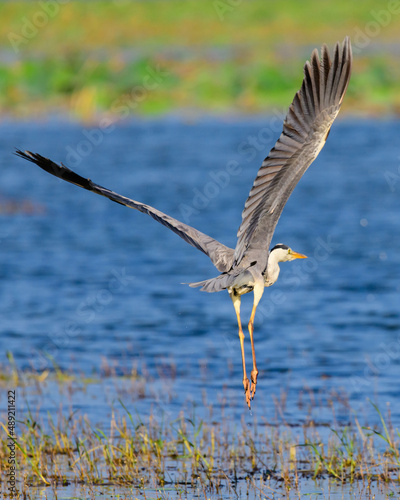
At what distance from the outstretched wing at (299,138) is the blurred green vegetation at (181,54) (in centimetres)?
3434

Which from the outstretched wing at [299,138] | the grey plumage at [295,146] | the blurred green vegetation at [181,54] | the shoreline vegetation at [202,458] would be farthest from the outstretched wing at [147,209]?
the blurred green vegetation at [181,54]

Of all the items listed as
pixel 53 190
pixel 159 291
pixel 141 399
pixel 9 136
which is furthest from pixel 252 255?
pixel 9 136

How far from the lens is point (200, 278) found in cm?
1719

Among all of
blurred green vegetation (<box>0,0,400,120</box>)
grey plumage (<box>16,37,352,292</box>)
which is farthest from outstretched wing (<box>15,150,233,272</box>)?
blurred green vegetation (<box>0,0,400,120</box>)

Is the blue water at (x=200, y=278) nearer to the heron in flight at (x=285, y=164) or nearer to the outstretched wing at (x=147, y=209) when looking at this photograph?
the outstretched wing at (x=147, y=209)

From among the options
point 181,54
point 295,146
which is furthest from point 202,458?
point 181,54

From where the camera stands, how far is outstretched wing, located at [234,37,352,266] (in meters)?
7.03

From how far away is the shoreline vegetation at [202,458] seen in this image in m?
8.29

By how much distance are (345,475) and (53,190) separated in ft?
72.7

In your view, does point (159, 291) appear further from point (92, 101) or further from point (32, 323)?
point (92, 101)

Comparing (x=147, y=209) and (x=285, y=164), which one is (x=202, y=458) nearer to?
(x=147, y=209)

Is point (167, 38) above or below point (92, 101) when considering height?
above

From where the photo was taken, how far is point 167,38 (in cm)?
7019

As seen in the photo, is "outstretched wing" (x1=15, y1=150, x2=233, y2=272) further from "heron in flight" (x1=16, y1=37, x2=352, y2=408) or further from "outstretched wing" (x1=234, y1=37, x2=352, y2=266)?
"outstretched wing" (x1=234, y1=37, x2=352, y2=266)
